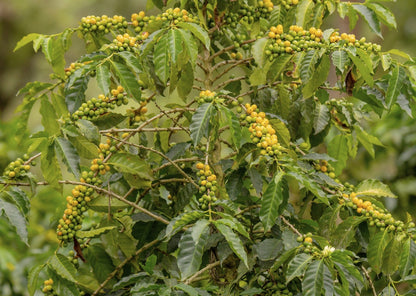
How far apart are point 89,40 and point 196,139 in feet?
2.03

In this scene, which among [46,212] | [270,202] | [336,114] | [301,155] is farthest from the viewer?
[46,212]

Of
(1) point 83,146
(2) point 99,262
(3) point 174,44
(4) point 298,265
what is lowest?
(2) point 99,262

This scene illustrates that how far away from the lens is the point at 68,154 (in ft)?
4.48

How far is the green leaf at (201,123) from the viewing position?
134cm

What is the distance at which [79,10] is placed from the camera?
11.4 metres

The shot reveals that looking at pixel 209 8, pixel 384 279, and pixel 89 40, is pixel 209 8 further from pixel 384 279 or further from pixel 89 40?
pixel 384 279

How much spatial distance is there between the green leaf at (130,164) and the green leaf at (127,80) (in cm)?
19

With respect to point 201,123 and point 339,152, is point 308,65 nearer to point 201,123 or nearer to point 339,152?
point 201,123

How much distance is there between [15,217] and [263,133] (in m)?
0.62

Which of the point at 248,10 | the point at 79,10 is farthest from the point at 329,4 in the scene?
the point at 79,10

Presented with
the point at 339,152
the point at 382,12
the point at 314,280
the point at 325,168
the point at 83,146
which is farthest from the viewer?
the point at 339,152

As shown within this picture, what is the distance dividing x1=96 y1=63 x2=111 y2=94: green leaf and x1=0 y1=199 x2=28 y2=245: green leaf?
345 mm

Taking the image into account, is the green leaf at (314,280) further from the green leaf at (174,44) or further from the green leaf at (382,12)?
the green leaf at (382,12)

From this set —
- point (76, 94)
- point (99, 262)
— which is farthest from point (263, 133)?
point (99, 262)
